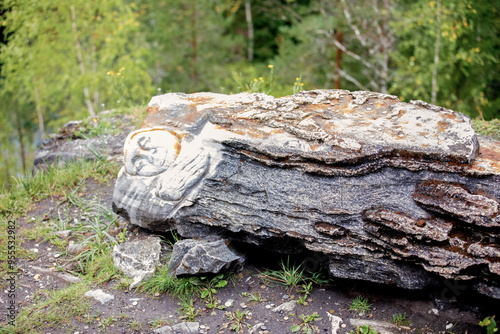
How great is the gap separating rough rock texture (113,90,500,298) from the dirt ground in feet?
0.91

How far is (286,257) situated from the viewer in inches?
157

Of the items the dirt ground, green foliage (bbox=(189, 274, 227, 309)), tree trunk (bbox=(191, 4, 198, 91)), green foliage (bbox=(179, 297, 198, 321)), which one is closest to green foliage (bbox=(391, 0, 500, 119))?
tree trunk (bbox=(191, 4, 198, 91))

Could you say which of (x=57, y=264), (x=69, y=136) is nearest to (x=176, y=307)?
(x=57, y=264)

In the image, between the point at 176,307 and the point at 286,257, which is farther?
the point at 286,257

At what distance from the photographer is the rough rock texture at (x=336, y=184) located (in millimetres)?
3105

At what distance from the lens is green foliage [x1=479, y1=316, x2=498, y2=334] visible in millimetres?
2945

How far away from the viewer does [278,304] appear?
11.5 ft

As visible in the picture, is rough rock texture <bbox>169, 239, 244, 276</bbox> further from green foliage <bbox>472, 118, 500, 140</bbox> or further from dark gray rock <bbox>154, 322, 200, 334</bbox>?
green foliage <bbox>472, 118, 500, 140</bbox>

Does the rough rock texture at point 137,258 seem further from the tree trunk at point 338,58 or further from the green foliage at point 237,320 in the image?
the tree trunk at point 338,58

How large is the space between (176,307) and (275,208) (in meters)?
1.26

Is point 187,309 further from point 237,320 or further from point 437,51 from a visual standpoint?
point 437,51

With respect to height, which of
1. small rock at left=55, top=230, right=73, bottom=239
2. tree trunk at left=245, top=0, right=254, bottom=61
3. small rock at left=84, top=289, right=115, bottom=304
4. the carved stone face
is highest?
tree trunk at left=245, top=0, right=254, bottom=61

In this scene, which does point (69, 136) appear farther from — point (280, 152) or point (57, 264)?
point (280, 152)

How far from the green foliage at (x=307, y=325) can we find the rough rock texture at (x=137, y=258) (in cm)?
147
